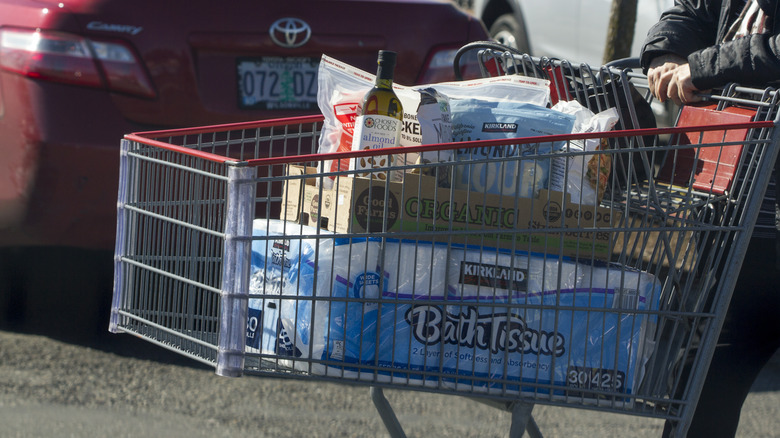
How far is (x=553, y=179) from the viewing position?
221cm

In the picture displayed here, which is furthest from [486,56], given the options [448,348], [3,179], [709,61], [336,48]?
[3,179]

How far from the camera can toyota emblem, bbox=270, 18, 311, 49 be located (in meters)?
4.07

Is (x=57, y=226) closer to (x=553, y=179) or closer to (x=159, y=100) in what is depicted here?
(x=159, y=100)

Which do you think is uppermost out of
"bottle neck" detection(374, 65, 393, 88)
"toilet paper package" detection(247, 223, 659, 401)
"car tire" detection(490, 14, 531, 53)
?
"car tire" detection(490, 14, 531, 53)

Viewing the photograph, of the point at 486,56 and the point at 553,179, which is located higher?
the point at 486,56

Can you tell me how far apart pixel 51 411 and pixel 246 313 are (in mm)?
1780

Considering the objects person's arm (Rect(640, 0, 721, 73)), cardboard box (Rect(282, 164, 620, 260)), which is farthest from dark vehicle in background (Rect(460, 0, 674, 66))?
cardboard box (Rect(282, 164, 620, 260))

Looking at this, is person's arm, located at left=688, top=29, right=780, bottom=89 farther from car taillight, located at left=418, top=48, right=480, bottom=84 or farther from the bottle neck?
car taillight, located at left=418, top=48, right=480, bottom=84

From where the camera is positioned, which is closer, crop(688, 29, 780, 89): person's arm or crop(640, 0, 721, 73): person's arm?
crop(688, 29, 780, 89): person's arm

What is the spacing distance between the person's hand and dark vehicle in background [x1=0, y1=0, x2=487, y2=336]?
182cm

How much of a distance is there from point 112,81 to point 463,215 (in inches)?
85.2

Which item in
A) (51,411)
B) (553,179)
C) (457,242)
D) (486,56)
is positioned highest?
(486,56)
